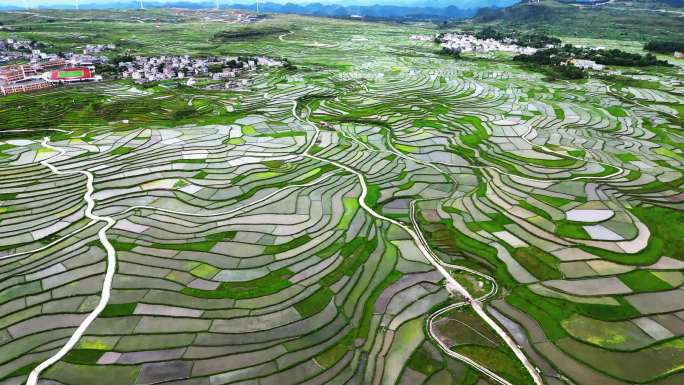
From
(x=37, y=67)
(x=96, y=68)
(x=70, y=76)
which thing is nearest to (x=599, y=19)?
(x=96, y=68)

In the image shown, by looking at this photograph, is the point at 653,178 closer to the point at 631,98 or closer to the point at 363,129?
the point at 363,129

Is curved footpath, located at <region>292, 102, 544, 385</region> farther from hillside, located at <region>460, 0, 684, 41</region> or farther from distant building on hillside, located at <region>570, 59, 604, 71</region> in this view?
hillside, located at <region>460, 0, 684, 41</region>

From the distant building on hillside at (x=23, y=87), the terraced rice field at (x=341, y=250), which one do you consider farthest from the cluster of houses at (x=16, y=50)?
the terraced rice field at (x=341, y=250)

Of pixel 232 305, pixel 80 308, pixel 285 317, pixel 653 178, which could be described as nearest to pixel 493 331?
pixel 285 317

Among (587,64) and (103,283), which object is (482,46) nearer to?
(587,64)

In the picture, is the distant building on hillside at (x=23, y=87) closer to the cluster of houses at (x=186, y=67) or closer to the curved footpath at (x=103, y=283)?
the cluster of houses at (x=186, y=67)

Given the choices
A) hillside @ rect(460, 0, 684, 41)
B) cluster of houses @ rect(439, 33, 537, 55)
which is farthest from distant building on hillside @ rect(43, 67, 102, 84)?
hillside @ rect(460, 0, 684, 41)
